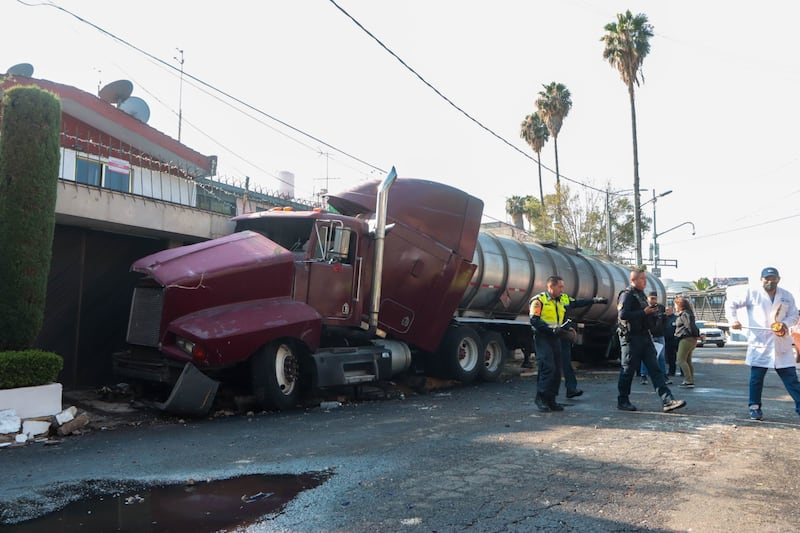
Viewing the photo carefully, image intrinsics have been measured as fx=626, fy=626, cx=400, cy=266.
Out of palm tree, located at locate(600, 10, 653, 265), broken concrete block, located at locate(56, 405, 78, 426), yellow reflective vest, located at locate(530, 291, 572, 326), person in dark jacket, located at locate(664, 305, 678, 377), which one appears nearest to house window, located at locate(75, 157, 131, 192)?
broken concrete block, located at locate(56, 405, 78, 426)

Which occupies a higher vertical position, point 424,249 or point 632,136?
point 632,136

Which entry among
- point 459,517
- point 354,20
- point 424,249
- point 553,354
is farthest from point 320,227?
point 459,517

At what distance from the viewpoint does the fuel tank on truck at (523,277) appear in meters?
11.8

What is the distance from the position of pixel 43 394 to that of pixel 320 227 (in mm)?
3972

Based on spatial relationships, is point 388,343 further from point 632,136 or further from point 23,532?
point 632,136

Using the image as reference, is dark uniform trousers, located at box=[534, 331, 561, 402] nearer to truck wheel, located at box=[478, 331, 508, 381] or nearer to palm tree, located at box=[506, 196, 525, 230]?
truck wheel, located at box=[478, 331, 508, 381]

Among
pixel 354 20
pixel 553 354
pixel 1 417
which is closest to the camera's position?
pixel 1 417

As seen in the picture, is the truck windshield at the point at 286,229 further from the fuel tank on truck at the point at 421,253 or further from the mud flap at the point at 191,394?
the mud flap at the point at 191,394

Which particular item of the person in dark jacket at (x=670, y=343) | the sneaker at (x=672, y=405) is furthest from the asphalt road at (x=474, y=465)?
the person in dark jacket at (x=670, y=343)

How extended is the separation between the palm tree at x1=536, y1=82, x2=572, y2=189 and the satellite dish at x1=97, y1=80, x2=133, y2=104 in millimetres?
26619

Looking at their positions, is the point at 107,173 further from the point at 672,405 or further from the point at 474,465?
the point at 672,405

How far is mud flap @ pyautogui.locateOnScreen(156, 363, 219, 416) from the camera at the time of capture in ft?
23.6

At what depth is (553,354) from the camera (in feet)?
25.6

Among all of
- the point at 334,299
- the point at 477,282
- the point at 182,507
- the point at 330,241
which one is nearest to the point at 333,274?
the point at 334,299
